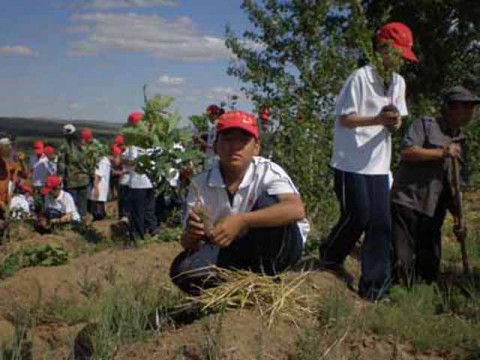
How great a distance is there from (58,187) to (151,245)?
9.79 ft

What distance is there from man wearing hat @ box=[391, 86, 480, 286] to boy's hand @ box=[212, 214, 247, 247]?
63.0 inches

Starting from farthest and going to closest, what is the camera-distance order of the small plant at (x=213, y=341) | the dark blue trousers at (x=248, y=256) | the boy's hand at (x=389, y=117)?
the boy's hand at (x=389, y=117) → the dark blue trousers at (x=248, y=256) → the small plant at (x=213, y=341)

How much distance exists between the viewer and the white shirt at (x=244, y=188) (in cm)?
344

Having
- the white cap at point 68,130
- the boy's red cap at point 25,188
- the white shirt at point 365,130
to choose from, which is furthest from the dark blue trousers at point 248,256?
the boy's red cap at point 25,188

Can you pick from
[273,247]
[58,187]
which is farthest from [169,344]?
[58,187]

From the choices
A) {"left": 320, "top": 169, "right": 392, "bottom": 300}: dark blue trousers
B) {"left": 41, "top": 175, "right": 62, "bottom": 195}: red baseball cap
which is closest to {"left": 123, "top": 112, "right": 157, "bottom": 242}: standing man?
{"left": 41, "top": 175, "right": 62, "bottom": 195}: red baseball cap

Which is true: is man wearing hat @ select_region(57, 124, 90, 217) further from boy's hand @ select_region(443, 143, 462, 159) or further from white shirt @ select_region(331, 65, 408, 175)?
boy's hand @ select_region(443, 143, 462, 159)

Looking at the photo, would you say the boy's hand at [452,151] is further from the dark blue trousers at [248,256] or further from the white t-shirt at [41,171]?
the white t-shirt at [41,171]

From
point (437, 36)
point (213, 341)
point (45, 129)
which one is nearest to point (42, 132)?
point (45, 129)

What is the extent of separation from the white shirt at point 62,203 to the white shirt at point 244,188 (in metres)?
6.66

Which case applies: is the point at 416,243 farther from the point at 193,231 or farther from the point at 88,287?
the point at 88,287

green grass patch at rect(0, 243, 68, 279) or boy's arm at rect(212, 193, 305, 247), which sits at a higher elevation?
boy's arm at rect(212, 193, 305, 247)

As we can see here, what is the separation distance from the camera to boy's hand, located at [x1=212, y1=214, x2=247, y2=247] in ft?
10.3

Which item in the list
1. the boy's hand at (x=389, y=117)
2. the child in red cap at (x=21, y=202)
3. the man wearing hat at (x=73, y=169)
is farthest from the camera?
the man wearing hat at (x=73, y=169)
